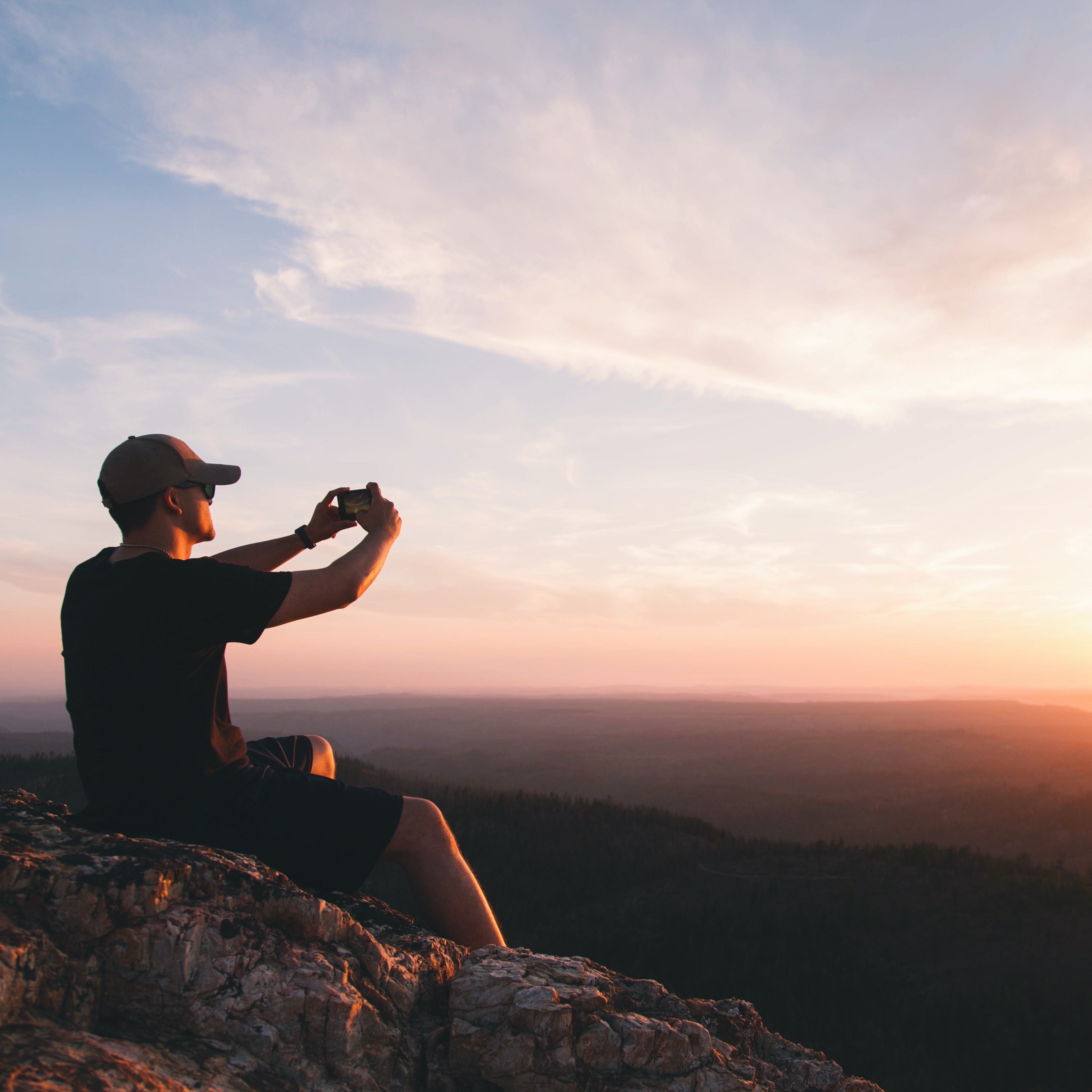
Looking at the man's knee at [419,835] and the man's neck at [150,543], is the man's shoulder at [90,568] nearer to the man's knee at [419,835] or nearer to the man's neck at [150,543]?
the man's neck at [150,543]

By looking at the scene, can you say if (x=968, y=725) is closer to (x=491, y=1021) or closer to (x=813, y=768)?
(x=813, y=768)

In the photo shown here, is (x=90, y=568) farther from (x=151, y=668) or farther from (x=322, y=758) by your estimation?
(x=322, y=758)

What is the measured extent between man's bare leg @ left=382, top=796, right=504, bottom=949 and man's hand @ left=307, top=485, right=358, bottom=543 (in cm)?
159

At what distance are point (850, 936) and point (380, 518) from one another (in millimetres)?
10085

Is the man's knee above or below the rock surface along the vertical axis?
above

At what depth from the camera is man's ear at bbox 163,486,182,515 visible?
3.11 meters

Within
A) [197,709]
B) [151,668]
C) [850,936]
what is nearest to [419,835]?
[197,709]

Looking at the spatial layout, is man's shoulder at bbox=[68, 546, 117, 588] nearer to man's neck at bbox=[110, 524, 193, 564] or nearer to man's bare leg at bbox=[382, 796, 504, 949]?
man's neck at bbox=[110, 524, 193, 564]

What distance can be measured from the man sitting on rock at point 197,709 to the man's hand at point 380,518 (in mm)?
115

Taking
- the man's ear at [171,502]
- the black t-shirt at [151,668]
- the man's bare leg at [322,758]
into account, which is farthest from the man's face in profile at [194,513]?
the man's bare leg at [322,758]

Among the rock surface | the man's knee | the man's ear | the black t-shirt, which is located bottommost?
the rock surface

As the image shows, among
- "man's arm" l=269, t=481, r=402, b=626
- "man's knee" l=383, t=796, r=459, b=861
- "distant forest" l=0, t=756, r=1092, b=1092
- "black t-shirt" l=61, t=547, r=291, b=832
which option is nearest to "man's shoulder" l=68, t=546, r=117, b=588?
"black t-shirt" l=61, t=547, r=291, b=832

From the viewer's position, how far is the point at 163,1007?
225cm

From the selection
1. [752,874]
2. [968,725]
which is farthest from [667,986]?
[968,725]
